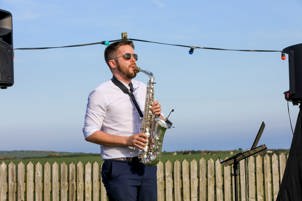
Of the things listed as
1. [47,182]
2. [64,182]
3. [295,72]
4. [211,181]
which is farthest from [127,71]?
[47,182]

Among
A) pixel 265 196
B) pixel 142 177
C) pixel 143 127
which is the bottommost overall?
pixel 265 196

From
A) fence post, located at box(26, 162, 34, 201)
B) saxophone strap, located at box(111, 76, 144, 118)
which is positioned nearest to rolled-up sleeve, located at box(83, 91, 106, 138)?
saxophone strap, located at box(111, 76, 144, 118)

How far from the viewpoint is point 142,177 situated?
17.3 feet

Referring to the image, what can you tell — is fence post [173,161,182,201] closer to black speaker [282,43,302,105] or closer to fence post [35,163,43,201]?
fence post [35,163,43,201]

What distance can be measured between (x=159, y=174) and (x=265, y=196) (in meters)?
2.33

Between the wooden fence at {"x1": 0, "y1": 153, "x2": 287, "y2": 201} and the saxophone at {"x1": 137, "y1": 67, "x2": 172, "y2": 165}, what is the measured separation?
699 cm

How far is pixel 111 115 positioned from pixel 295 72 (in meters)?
1.68

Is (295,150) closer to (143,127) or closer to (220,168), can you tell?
(143,127)

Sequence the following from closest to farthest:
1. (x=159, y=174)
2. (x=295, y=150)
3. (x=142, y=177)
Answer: (x=142, y=177) → (x=295, y=150) → (x=159, y=174)

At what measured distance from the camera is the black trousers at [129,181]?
5180 millimetres

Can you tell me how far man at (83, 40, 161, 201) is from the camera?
205 inches

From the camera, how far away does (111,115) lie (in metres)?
5.36

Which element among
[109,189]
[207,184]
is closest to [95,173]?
[207,184]

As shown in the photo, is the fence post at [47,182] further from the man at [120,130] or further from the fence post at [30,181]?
the man at [120,130]
